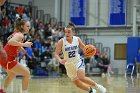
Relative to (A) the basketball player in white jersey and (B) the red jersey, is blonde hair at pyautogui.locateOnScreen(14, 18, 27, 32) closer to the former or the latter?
(B) the red jersey

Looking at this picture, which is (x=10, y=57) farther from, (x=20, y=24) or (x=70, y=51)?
(x=70, y=51)

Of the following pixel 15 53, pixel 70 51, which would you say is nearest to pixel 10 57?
pixel 15 53

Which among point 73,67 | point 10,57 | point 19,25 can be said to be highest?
point 19,25

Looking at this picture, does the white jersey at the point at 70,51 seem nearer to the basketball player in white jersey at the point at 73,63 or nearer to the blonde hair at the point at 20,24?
the basketball player in white jersey at the point at 73,63

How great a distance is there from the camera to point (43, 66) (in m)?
25.4

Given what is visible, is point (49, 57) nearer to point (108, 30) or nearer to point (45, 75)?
point (45, 75)

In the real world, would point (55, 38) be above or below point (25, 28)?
below

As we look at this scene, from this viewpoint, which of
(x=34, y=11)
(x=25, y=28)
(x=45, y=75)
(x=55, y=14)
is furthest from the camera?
(x=55, y=14)

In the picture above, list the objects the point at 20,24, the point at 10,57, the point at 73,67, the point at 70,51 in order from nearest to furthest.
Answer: the point at 10,57, the point at 20,24, the point at 73,67, the point at 70,51

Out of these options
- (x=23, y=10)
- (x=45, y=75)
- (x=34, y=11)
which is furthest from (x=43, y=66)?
(x=34, y=11)

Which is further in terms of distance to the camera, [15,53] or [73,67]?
[73,67]

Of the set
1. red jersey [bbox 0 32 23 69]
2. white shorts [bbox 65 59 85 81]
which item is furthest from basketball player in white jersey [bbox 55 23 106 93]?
red jersey [bbox 0 32 23 69]

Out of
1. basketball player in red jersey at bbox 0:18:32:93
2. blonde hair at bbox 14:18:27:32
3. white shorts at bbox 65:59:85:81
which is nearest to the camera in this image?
basketball player in red jersey at bbox 0:18:32:93

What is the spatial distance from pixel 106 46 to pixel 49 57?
8.12m
